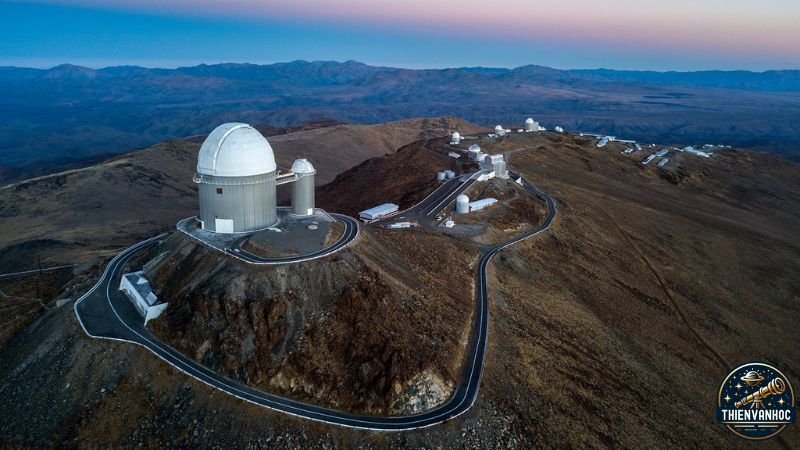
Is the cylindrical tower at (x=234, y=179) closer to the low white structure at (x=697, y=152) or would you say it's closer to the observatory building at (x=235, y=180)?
the observatory building at (x=235, y=180)

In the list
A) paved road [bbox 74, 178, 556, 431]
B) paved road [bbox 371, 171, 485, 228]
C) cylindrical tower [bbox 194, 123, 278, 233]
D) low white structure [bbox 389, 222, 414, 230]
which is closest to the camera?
paved road [bbox 74, 178, 556, 431]

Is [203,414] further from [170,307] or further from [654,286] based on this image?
[654,286]

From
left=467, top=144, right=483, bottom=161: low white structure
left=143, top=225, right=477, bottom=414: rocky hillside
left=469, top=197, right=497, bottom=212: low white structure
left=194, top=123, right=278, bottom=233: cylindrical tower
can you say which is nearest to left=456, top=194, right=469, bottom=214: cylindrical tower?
left=469, top=197, right=497, bottom=212: low white structure

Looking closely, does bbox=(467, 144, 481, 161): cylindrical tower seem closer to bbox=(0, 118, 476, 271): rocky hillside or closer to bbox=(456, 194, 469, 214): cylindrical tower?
bbox=(0, 118, 476, 271): rocky hillside

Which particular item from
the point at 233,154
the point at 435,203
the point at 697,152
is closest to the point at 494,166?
the point at 435,203

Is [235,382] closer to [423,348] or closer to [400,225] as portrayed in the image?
[423,348]

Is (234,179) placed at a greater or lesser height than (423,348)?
greater

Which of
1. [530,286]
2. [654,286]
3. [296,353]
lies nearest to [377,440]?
[296,353]
